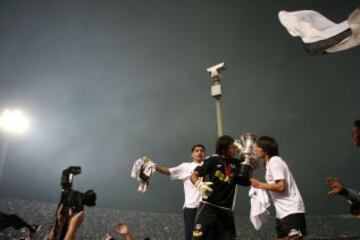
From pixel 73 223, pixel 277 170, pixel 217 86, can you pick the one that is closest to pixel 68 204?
pixel 73 223

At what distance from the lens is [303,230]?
4707 millimetres

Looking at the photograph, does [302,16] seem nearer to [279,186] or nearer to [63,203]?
[279,186]

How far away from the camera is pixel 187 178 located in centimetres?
754

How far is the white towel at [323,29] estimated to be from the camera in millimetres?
8078

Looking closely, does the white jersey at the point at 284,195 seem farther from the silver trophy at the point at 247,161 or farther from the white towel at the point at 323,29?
the white towel at the point at 323,29

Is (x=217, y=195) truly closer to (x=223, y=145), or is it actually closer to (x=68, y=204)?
(x=223, y=145)

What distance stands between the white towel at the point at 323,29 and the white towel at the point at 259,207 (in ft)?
17.4

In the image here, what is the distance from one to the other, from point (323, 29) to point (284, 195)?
632 centimetres

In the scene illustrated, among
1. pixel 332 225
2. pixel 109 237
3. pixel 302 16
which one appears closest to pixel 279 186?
pixel 109 237

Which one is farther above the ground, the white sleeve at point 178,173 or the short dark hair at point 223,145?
the short dark hair at point 223,145

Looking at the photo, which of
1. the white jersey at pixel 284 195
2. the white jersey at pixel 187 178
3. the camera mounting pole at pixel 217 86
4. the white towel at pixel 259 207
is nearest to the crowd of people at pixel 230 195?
the white jersey at pixel 284 195

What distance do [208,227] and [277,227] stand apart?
3.95ft

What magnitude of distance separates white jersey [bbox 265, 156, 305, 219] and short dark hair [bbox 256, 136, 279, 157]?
8.7 inches

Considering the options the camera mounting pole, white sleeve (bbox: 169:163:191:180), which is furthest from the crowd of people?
white sleeve (bbox: 169:163:191:180)
